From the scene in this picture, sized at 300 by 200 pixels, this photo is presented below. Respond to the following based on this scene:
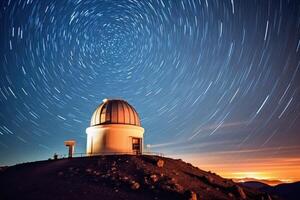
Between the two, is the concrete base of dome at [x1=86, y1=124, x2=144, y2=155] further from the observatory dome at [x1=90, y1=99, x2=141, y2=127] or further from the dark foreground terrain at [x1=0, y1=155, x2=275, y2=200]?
the dark foreground terrain at [x1=0, y1=155, x2=275, y2=200]

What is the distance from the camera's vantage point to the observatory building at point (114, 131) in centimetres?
3133

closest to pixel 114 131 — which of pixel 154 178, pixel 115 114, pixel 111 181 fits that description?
pixel 115 114

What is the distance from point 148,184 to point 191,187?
3298 mm

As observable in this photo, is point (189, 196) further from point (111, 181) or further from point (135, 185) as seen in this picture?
point (111, 181)

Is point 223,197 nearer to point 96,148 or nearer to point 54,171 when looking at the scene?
point 54,171

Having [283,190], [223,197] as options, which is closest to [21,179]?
[223,197]

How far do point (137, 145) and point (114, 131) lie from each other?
11.1 ft

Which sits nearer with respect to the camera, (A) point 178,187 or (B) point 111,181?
(A) point 178,187

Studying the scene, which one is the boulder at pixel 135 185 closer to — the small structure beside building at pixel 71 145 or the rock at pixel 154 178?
the rock at pixel 154 178

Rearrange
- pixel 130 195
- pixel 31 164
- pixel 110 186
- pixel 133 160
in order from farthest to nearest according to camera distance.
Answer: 1. pixel 31 164
2. pixel 133 160
3. pixel 110 186
4. pixel 130 195

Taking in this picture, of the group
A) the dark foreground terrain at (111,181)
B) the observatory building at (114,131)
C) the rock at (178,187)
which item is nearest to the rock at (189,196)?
the dark foreground terrain at (111,181)

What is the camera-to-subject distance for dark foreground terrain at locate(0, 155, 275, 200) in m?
19.2

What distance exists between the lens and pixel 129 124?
107ft

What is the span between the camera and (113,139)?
103ft
